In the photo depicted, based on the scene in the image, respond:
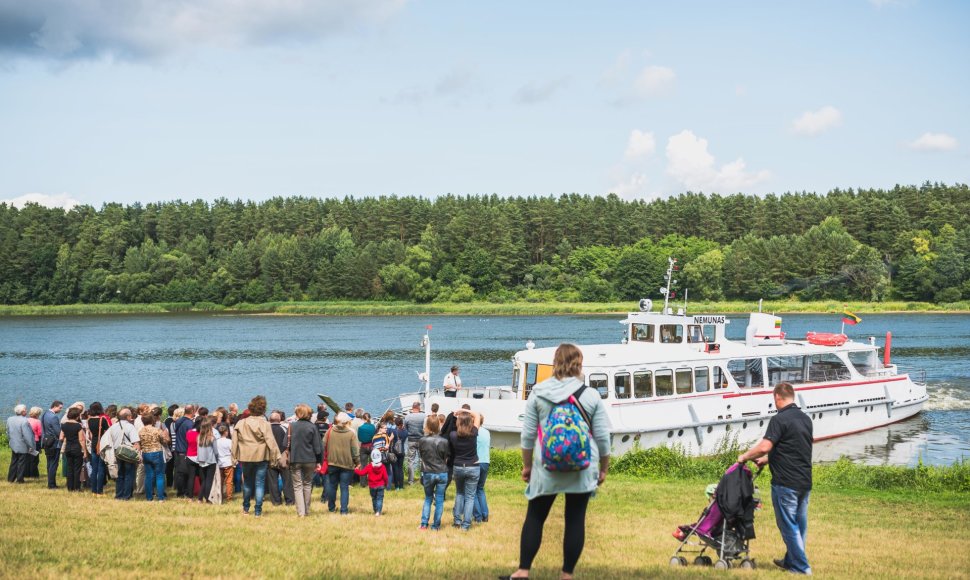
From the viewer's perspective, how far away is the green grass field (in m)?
9.02

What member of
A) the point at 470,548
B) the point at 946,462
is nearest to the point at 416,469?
the point at 470,548

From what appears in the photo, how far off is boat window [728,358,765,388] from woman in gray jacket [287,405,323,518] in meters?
17.5

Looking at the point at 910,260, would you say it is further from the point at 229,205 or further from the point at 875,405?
the point at 229,205

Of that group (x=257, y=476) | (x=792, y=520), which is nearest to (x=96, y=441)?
(x=257, y=476)

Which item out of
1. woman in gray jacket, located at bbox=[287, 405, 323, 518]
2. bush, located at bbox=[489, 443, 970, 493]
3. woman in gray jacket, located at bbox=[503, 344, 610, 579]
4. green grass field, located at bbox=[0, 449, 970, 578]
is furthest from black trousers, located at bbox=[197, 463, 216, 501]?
woman in gray jacket, located at bbox=[503, 344, 610, 579]

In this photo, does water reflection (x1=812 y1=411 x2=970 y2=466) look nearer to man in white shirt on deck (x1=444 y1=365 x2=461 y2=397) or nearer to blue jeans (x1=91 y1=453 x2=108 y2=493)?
man in white shirt on deck (x1=444 y1=365 x2=461 y2=397)

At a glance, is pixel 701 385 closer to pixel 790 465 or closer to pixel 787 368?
pixel 787 368

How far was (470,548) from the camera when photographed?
10414 mm

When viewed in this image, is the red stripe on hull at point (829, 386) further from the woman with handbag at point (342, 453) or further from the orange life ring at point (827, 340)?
the woman with handbag at point (342, 453)

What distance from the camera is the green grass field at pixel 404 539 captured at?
355 inches

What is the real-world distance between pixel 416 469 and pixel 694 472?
6.13m

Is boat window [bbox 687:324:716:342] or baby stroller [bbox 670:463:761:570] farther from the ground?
boat window [bbox 687:324:716:342]

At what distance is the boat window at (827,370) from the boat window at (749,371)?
91.8 inches

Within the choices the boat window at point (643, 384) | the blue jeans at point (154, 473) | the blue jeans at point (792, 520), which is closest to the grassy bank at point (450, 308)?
the boat window at point (643, 384)
